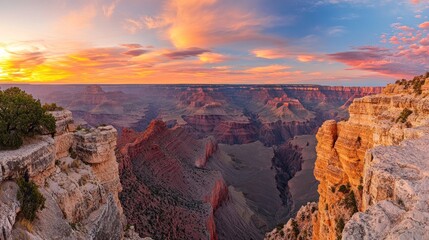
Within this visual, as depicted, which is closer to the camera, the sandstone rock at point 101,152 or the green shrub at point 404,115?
the green shrub at point 404,115

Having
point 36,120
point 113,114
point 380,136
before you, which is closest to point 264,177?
point 380,136

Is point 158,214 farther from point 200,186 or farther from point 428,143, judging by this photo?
point 428,143

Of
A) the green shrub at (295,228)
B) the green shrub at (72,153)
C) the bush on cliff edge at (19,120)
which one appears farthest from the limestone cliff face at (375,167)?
the green shrub at (72,153)

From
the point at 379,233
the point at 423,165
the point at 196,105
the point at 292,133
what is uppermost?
the point at 423,165

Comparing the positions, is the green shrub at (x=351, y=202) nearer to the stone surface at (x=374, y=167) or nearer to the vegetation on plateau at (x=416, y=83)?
the stone surface at (x=374, y=167)

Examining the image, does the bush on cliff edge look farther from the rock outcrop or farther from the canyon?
the rock outcrop

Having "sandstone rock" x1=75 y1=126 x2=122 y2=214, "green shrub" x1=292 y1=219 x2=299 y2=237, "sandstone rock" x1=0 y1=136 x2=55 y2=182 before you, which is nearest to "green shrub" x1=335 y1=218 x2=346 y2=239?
"green shrub" x1=292 y1=219 x2=299 y2=237
